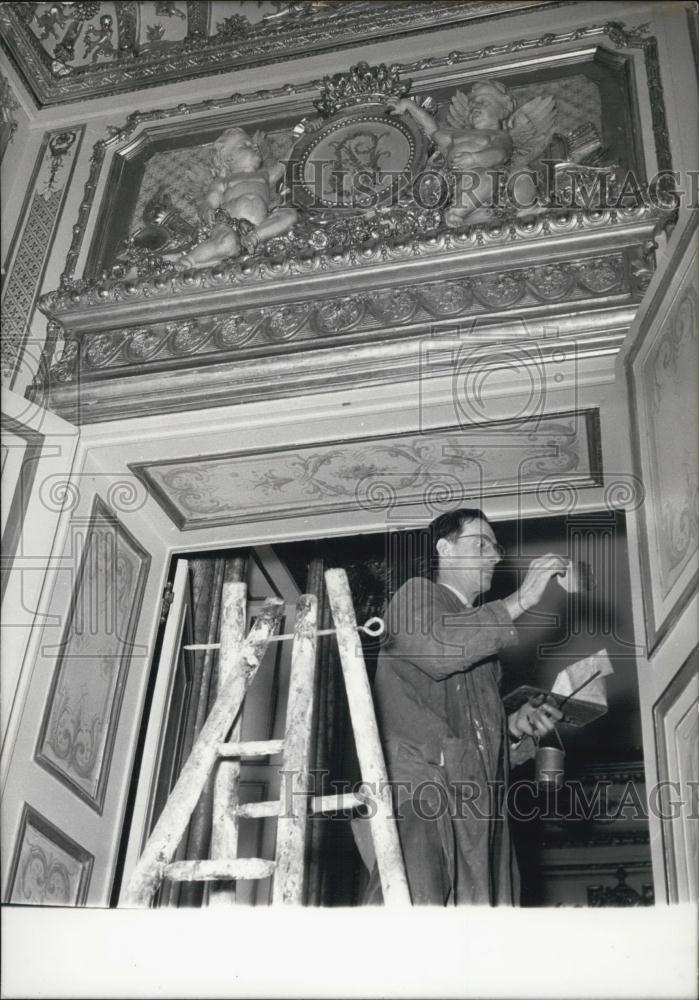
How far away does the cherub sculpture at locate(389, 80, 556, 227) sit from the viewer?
3662 mm

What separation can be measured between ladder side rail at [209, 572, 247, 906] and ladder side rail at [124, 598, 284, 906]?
0.14 feet

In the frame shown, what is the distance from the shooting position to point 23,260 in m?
3.90

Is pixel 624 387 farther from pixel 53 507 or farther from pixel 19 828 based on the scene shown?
pixel 19 828

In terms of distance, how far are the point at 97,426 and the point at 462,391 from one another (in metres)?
1.23

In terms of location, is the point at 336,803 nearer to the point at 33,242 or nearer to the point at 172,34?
the point at 33,242

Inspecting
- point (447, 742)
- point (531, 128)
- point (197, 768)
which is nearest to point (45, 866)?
point (197, 768)

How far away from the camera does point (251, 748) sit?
3.04 metres

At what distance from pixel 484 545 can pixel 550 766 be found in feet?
2.45

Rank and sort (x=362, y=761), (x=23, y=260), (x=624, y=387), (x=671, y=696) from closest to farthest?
(x=671, y=696)
(x=362, y=761)
(x=624, y=387)
(x=23, y=260)

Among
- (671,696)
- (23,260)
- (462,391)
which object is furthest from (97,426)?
(671,696)

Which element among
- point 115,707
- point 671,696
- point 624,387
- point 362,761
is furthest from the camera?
point 115,707

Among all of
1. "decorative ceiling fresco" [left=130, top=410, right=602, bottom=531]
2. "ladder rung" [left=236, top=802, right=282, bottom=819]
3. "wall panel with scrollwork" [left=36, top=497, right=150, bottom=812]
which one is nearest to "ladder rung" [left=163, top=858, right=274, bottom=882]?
"ladder rung" [left=236, top=802, right=282, bottom=819]

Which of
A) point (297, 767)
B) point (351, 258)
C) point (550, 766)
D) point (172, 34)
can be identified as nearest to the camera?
point (297, 767)

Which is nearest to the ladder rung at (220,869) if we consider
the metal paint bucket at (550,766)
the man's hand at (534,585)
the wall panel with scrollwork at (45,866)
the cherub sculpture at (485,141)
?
the wall panel with scrollwork at (45,866)
